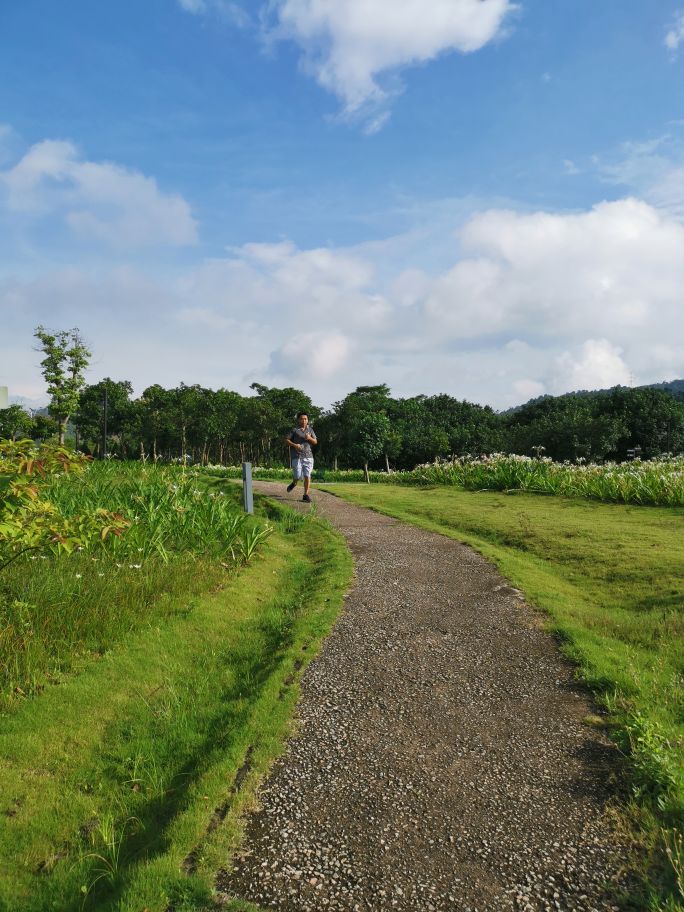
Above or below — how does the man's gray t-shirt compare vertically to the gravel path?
above

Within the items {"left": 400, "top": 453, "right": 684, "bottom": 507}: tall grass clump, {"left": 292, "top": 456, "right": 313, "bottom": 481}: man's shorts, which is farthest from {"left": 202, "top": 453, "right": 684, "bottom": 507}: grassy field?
{"left": 292, "top": 456, "right": 313, "bottom": 481}: man's shorts

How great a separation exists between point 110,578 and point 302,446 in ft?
22.2

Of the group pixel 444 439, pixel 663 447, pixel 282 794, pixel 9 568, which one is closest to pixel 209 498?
pixel 9 568

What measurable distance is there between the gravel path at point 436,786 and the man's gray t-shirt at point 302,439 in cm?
707

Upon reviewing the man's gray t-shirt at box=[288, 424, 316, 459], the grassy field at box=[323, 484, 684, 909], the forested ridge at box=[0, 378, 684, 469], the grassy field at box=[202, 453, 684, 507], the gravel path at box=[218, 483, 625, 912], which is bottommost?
the gravel path at box=[218, 483, 625, 912]

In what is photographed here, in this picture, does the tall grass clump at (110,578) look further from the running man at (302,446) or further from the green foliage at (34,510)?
the running man at (302,446)

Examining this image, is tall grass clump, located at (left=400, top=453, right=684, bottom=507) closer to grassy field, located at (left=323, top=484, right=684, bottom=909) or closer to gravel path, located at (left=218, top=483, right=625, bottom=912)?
grassy field, located at (left=323, top=484, right=684, bottom=909)

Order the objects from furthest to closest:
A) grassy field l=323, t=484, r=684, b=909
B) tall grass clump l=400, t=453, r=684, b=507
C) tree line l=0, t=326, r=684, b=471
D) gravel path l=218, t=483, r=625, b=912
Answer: tree line l=0, t=326, r=684, b=471, tall grass clump l=400, t=453, r=684, b=507, grassy field l=323, t=484, r=684, b=909, gravel path l=218, t=483, r=625, b=912

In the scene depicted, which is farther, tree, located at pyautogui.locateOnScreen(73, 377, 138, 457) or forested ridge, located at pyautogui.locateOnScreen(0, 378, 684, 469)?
tree, located at pyautogui.locateOnScreen(73, 377, 138, 457)

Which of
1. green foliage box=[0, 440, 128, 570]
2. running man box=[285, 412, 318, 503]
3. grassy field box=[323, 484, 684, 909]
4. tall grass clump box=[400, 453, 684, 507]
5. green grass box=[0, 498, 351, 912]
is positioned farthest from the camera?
tall grass clump box=[400, 453, 684, 507]

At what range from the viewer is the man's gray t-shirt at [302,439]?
40.6 feet

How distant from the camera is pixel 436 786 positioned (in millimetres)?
3287

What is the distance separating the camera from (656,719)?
3.86 meters

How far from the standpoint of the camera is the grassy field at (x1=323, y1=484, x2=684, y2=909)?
321 centimetres
